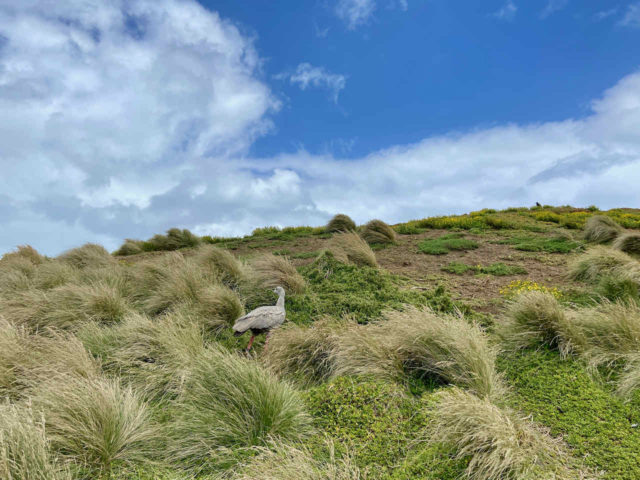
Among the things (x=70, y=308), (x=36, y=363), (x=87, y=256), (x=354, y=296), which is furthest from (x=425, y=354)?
(x=87, y=256)

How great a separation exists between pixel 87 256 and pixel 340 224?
7.93 metres

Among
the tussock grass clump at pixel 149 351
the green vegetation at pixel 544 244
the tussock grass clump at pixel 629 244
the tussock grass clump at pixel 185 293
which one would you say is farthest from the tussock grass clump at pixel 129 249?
the tussock grass clump at pixel 629 244

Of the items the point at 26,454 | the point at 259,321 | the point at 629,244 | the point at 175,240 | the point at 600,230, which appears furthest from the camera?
the point at 175,240

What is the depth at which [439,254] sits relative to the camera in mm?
10023

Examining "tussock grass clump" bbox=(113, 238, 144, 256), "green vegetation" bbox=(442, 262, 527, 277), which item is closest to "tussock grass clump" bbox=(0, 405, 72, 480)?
"green vegetation" bbox=(442, 262, 527, 277)

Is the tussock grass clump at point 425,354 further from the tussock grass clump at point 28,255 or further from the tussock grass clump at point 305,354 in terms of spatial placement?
the tussock grass clump at point 28,255

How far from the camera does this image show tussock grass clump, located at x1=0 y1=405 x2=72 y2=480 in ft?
8.62

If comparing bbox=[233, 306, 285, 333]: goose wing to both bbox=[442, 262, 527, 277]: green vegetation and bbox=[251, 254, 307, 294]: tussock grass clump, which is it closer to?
bbox=[251, 254, 307, 294]: tussock grass clump

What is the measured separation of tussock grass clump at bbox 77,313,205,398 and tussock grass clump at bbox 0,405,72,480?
127 centimetres

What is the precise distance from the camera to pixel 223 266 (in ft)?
26.9

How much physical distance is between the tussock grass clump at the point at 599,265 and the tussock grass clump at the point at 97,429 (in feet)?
24.7

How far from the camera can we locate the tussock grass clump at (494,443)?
8.48 feet

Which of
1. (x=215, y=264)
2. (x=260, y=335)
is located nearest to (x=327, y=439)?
(x=260, y=335)

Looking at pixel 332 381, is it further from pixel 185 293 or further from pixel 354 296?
pixel 185 293
